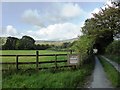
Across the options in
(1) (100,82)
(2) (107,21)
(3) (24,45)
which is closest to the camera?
(1) (100,82)

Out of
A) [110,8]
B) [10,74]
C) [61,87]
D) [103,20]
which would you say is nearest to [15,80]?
[10,74]

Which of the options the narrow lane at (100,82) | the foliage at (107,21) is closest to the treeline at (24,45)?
the foliage at (107,21)

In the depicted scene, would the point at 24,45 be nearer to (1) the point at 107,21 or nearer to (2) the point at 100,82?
(1) the point at 107,21

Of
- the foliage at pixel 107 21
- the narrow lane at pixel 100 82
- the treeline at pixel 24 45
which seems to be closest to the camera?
the narrow lane at pixel 100 82

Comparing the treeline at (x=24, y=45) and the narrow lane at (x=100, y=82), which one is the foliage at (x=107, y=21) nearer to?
the narrow lane at (x=100, y=82)

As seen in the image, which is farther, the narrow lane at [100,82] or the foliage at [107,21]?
the foliage at [107,21]

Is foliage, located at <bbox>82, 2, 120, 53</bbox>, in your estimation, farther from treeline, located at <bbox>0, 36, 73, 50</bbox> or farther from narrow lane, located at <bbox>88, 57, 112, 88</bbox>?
treeline, located at <bbox>0, 36, 73, 50</bbox>

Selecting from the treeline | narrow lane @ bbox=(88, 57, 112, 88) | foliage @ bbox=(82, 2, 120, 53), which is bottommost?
narrow lane @ bbox=(88, 57, 112, 88)

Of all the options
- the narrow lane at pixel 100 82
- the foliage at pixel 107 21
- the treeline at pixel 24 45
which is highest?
the foliage at pixel 107 21

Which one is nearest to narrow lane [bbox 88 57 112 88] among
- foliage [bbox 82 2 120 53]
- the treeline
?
foliage [bbox 82 2 120 53]

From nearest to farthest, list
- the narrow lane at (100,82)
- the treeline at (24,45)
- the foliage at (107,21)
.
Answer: the narrow lane at (100,82) < the foliage at (107,21) < the treeline at (24,45)

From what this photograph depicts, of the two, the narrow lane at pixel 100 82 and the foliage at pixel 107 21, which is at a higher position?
the foliage at pixel 107 21

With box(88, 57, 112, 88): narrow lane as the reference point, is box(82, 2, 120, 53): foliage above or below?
above

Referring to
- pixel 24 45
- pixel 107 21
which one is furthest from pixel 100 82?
pixel 24 45
